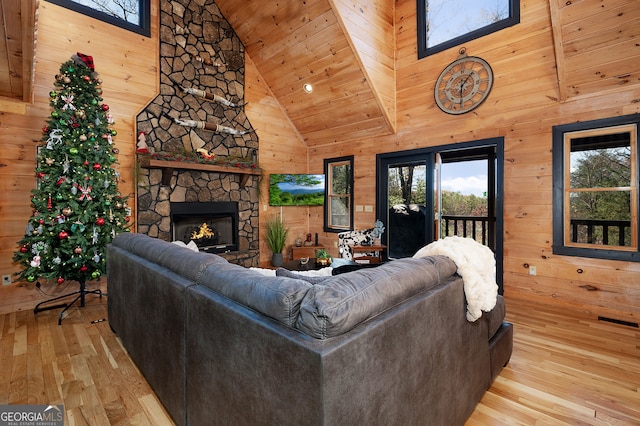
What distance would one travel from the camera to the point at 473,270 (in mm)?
1641

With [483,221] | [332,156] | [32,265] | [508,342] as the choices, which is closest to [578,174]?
[508,342]

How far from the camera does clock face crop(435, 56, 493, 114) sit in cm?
393

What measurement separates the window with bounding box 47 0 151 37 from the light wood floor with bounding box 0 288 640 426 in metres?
3.72

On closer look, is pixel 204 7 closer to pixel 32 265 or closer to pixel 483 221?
pixel 32 265

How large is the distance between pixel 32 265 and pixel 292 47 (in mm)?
4334

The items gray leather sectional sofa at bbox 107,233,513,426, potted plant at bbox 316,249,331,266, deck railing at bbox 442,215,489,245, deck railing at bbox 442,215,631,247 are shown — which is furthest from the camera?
deck railing at bbox 442,215,489,245

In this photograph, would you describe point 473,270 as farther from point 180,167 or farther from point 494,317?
point 180,167

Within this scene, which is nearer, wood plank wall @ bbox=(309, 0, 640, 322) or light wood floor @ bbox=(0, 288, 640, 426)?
light wood floor @ bbox=(0, 288, 640, 426)

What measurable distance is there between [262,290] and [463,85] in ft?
13.8

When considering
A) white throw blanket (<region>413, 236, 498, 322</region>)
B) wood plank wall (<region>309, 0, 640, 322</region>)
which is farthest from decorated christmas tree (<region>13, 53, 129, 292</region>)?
wood plank wall (<region>309, 0, 640, 322</region>)

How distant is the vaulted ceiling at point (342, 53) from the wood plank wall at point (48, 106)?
0.30 metres

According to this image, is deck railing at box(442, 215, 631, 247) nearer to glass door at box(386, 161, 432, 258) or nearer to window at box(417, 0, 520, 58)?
glass door at box(386, 161, 432, 258)

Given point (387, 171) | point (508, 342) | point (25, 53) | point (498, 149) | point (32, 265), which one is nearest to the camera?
point (508, 342)

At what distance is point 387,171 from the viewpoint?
517cm
